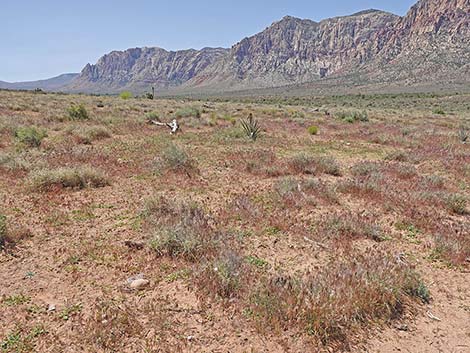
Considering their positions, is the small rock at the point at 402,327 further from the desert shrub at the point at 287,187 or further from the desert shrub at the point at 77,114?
the desert shrub at the point at 77,114

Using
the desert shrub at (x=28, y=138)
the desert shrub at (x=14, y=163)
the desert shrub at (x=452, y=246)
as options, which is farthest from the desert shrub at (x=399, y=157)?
the desert shrub at (x=28, y=138)

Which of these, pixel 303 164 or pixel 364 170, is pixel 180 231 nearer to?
pixel 303 164

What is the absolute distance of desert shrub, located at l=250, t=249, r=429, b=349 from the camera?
3943 mm

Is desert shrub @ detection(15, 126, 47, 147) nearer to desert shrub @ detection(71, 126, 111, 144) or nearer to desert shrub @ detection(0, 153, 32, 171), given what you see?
desert shrub @ detection(71, 126, 111, 144)

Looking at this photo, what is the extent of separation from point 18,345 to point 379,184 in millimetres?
8768

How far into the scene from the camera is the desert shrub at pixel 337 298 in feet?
12.9

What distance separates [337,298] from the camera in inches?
164

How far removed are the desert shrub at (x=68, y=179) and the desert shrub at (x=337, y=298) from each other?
20.0 feet

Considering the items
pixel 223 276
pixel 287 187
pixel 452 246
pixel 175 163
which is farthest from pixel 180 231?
pixel 175 163

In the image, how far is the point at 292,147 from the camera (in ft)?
51.3

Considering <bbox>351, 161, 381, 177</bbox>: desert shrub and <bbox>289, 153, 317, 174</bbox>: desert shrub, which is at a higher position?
<bbox>289, 153, 317, 174</bbox>: desert shrub

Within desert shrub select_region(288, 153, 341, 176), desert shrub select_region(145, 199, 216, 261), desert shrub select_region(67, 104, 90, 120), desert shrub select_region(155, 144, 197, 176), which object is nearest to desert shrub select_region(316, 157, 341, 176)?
desert shrub select_region(288, 153, 341, 176)

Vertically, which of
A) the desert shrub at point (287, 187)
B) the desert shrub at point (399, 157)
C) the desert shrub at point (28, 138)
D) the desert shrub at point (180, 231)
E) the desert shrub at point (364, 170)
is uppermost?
the desert shrub at point (28, 138)

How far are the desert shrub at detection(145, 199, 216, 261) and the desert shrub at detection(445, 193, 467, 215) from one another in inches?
224
